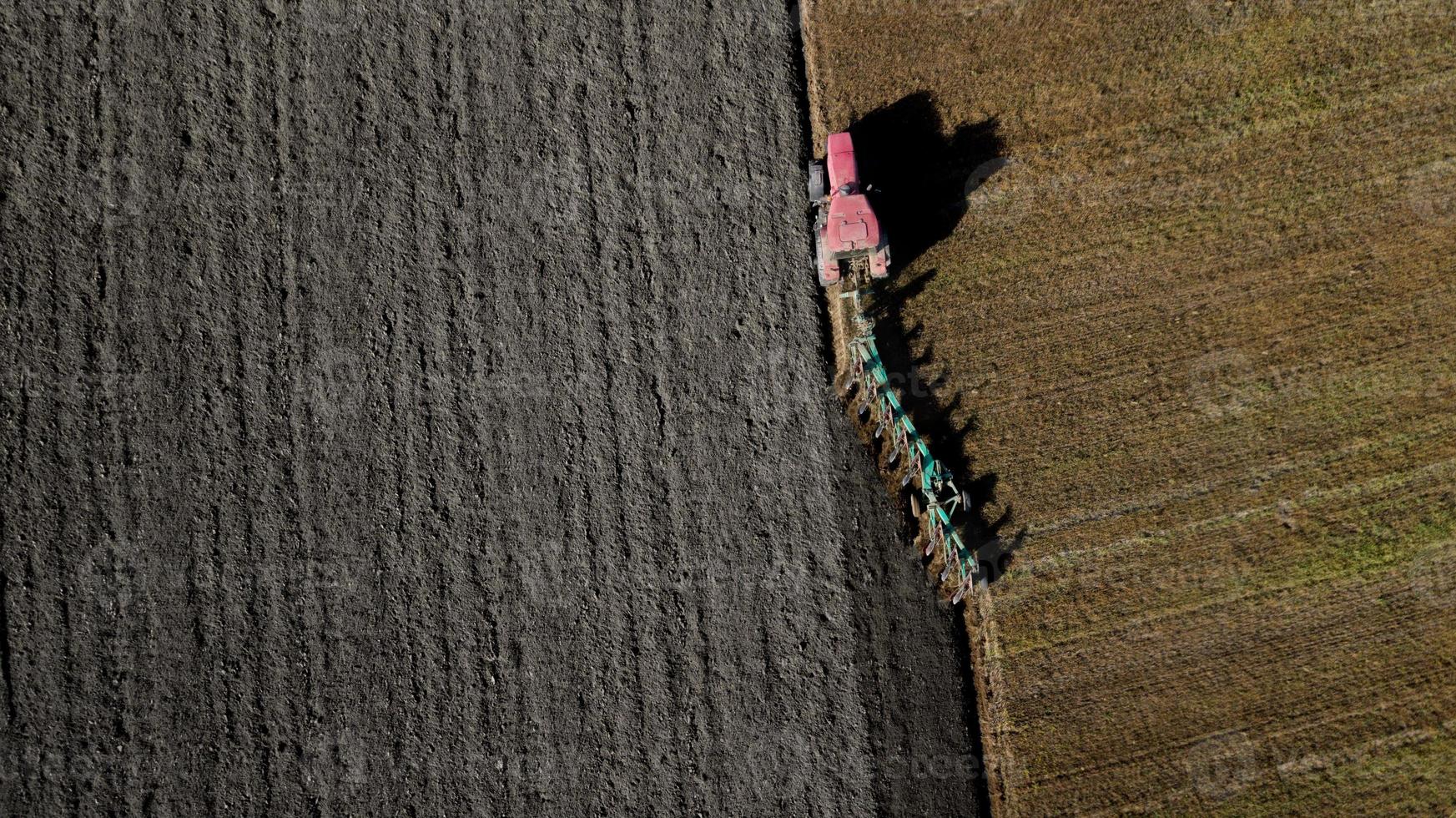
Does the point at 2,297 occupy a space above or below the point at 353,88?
below

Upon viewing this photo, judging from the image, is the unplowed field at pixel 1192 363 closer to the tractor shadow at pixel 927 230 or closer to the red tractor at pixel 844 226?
the tractor shadow at pixel 927 230

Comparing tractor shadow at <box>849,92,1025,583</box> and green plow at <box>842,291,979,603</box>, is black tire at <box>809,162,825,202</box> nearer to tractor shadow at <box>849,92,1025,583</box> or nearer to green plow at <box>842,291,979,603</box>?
tractor shadow at <box>849,92,1025,583</box>

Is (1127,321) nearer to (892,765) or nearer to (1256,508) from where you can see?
(1256,508)

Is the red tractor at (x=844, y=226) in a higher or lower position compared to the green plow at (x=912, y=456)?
higher

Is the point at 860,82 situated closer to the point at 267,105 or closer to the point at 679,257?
the point at 679,257

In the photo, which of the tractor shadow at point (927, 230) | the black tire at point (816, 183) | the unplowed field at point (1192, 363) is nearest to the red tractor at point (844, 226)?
the black tire at point (816, 183)

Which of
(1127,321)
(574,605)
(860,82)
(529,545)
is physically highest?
(860,82)

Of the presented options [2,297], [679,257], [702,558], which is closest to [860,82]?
[679,257]
